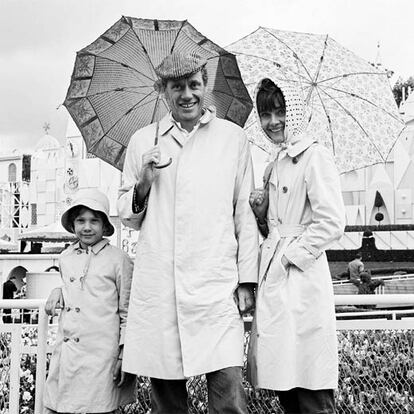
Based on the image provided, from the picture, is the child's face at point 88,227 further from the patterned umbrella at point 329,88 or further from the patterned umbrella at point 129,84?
the patterned umbrella at point 329,88

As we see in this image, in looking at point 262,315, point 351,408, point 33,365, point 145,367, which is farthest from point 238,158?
point 33,365

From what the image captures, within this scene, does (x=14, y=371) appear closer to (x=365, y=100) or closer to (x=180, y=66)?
(x=180, y=66)

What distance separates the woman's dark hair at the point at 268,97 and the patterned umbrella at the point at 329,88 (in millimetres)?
490

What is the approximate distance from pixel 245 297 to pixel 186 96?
0.92 metres

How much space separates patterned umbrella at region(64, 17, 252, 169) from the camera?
380 cm

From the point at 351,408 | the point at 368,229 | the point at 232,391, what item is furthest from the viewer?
the point at 368,229

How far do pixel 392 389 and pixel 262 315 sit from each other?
1.47 metres

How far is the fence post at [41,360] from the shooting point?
362cm

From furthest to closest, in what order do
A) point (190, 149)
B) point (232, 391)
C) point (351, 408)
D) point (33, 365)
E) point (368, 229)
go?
point (368, 229)
point (33, 365)
point (351, 408)
point (190, 149)
point (232, 391)

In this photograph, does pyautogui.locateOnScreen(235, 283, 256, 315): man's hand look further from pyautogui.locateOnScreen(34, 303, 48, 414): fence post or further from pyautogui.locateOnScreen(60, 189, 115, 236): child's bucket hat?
pyautogui.locateOnScreen(34, 303, 48, 414): fence post

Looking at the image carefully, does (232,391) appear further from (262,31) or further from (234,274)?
(262,31)

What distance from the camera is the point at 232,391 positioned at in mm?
2922

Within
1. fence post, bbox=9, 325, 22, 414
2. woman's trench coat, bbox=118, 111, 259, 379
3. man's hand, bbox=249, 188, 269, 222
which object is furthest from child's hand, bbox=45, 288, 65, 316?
man's hand, bbox=249, 188, 269, 222

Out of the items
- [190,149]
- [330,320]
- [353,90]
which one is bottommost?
[330,320]
